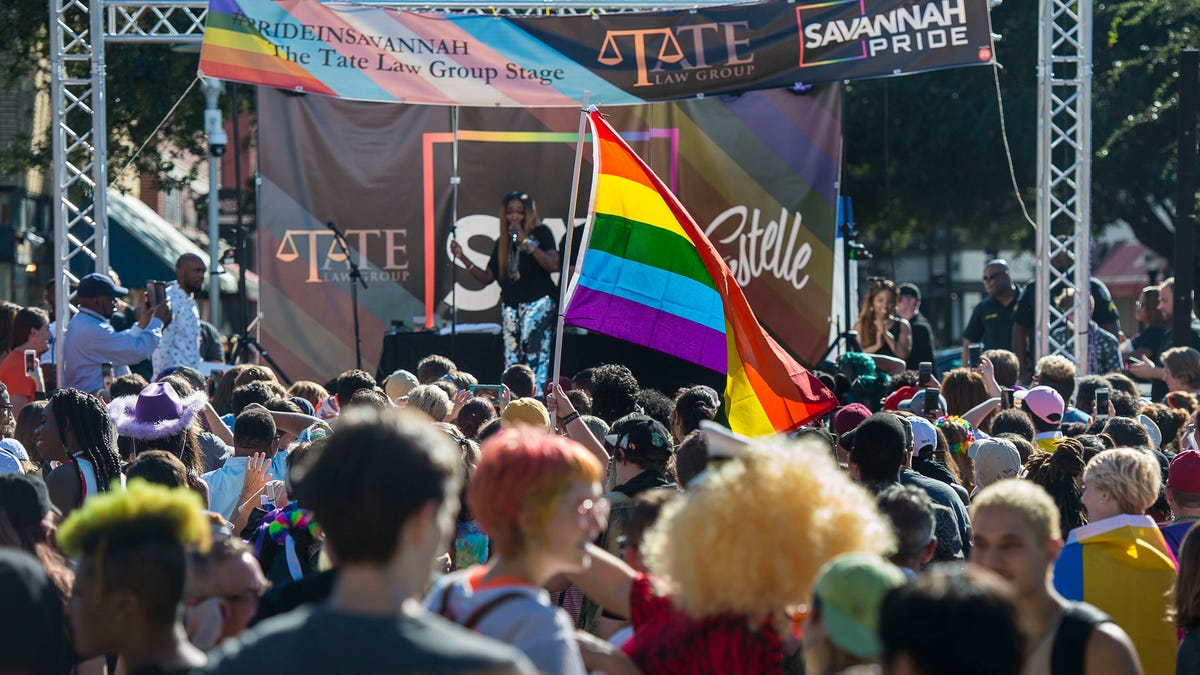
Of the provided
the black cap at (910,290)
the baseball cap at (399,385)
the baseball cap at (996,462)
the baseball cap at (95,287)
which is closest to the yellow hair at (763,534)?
the baseball cap at (996,462)

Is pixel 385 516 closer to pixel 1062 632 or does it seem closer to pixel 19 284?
pixel 1062 632

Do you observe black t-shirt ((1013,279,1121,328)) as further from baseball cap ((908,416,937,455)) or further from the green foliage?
the green foliage

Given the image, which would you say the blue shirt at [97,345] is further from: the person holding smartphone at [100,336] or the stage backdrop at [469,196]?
the stage backdrop at [469,196]

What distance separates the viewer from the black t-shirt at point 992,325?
13.0 m

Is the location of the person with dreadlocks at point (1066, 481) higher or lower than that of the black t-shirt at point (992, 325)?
lower

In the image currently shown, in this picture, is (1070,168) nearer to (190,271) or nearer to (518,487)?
(190,271)

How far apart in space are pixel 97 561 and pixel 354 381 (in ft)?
17.4

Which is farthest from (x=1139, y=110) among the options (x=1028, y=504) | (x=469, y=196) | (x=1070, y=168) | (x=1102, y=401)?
(x=1028, y=504)

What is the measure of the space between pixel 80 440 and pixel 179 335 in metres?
5.94

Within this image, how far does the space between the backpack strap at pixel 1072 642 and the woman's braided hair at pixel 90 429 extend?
3.64 meters

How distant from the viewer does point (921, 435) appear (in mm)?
6383

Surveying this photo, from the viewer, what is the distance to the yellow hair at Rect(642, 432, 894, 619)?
318cm

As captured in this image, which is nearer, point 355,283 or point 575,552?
point 575,552

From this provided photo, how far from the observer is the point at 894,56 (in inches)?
454
